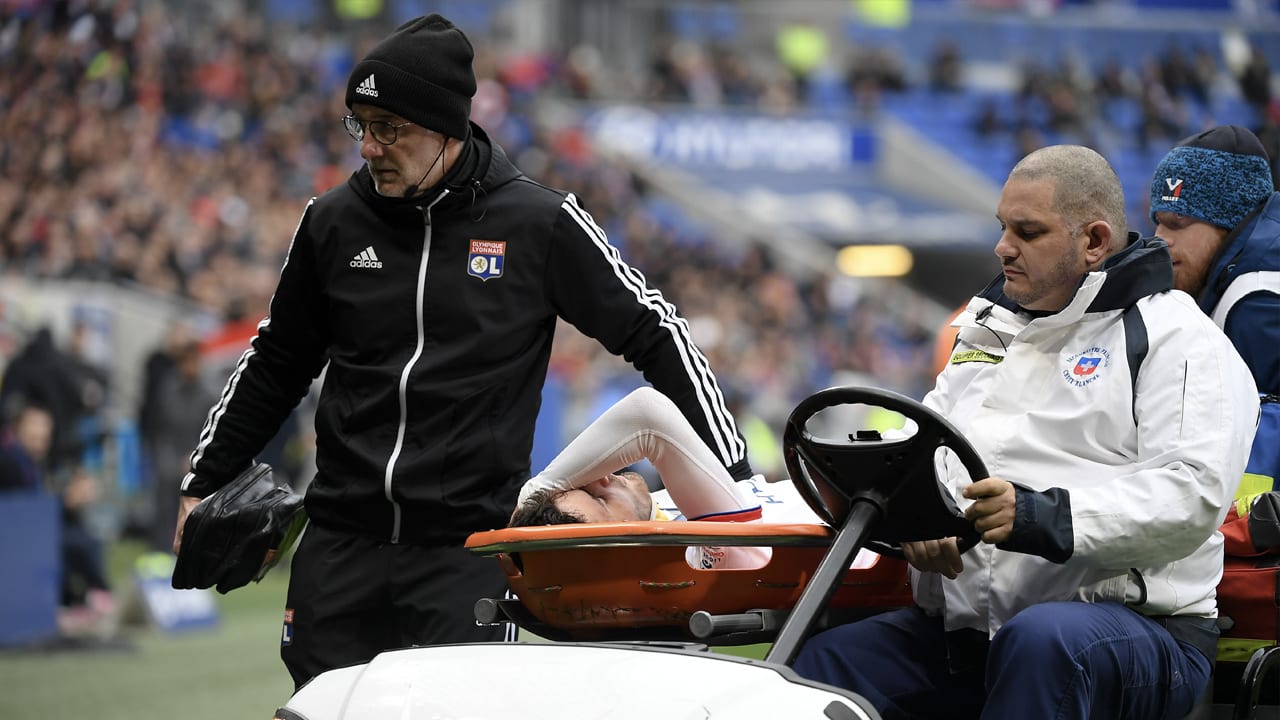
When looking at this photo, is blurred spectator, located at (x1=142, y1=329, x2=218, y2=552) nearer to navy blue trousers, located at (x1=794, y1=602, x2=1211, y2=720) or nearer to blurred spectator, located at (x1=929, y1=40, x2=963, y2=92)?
navy blue trousers, located at (x1=794, y1=602, x2=1211, y2=720)

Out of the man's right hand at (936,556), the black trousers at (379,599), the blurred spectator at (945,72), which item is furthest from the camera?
the blurred spectator at (945,72)

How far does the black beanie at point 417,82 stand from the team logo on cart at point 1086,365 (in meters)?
1.51

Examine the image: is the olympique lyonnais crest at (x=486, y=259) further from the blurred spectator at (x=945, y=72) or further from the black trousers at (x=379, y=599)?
the blurred spectator at (x=945, y=72)

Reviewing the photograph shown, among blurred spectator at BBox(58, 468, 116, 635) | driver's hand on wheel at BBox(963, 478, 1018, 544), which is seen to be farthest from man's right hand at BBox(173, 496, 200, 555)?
blurred spectator at BBox(58, 468, 116, 635)

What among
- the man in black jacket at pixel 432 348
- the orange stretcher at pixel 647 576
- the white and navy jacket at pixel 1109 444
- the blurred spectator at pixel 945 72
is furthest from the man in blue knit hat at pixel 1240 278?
the blurred spectator at pixel 945 72

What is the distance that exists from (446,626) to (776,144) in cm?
2649

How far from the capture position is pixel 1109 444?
3.09m

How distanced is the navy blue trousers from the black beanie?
149 centimetres

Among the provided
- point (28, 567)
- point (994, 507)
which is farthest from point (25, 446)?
point (994, 507)

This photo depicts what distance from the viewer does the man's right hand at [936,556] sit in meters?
2.95

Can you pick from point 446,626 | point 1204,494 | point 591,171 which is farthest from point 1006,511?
point 591,171

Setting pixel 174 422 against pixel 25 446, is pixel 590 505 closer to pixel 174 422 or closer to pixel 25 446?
pixel 25 446

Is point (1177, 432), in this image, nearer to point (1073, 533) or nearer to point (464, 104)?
point (1073, 533)

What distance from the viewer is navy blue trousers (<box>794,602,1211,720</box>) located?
2.81m
